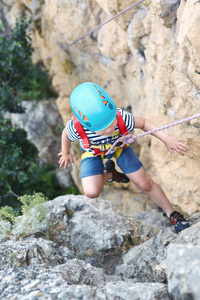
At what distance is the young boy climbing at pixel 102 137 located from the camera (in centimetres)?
293

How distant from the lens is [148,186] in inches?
139

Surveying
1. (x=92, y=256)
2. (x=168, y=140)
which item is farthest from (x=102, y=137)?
(x=92, y=256)

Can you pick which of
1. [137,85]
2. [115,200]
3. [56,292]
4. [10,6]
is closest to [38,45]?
[10,6]

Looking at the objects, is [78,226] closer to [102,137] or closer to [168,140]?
[102,137]

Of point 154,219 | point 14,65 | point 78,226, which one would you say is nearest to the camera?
point 78,226

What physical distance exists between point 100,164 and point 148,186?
2.16ft

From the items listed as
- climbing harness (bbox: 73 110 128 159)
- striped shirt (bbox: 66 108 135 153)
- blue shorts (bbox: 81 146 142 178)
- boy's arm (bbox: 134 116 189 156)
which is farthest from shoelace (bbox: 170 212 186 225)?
striped shirt (bbox: 66 108 135 153)

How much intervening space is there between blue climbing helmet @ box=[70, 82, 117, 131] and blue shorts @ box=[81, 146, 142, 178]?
24.4 inches

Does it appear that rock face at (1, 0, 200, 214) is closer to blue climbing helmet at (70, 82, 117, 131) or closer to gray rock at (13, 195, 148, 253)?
blue climbing helmet at (70, 82, 117, 131)

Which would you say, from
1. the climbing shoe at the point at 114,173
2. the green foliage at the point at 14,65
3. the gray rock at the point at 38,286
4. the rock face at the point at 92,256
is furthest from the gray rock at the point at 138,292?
the green foliage at the point at 14,65

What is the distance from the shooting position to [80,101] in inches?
116

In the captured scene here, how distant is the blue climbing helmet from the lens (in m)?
2.89

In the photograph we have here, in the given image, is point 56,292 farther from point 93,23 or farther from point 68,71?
point 68,71

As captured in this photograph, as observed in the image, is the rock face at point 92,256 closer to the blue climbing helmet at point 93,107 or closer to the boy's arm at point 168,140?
the boy's arm at point 168,140
